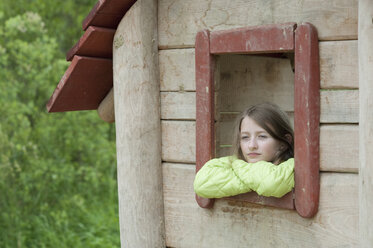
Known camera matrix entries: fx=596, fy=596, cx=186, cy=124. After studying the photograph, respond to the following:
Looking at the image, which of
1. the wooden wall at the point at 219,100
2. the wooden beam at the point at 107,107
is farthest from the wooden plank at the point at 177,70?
the wooden beam at the point at 107,107

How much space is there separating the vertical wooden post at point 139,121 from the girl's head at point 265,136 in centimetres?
49

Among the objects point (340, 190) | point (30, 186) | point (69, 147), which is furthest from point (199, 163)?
point (69, 147)

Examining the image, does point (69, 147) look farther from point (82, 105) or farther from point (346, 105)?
point (346, 105)

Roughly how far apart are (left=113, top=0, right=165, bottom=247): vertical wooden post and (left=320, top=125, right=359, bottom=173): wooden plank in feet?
3.18

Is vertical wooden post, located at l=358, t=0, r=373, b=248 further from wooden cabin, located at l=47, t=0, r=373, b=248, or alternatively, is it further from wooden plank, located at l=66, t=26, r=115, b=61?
wooden plank, located at l=66, t=26, r=115, b=61

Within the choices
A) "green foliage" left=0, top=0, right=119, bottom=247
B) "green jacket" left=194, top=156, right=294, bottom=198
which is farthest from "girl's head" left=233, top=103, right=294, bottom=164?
"green foliage" left=0, top=0, right=119, bottom=247

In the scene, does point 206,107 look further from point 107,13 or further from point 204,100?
point 107,13

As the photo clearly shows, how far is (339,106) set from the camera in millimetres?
2572

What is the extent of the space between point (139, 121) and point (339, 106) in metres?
1.12

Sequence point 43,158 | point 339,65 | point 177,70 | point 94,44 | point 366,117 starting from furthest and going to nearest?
point 43,158
point 94,44
point 177,70
point 339,65
point 366,117

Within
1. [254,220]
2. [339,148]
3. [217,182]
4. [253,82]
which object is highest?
[253,82]

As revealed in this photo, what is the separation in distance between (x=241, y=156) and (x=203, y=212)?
0.37 m

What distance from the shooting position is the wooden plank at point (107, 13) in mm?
3066

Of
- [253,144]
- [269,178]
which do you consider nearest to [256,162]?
[253,144]
